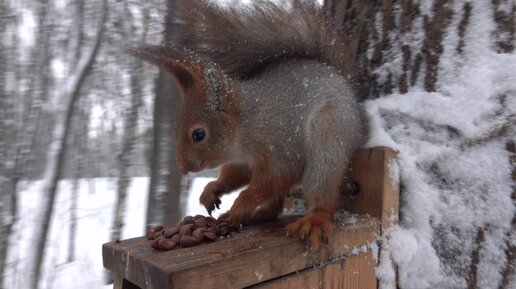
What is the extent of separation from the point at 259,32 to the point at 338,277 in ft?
2.13

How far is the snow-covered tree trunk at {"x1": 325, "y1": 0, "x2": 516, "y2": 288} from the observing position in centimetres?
96

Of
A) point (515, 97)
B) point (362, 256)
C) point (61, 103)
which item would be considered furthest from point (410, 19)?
point (61, 103)

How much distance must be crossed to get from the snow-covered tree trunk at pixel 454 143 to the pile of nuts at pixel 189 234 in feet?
1.36

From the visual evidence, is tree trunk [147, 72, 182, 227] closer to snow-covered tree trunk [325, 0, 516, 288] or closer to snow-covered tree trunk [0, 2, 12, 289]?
snow-covered tree trunk [0, 2, 12, 289]

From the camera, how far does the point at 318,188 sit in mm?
971

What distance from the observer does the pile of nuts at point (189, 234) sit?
793 millimetres

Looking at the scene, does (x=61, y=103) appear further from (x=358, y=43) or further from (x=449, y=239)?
(x=449, y=239)

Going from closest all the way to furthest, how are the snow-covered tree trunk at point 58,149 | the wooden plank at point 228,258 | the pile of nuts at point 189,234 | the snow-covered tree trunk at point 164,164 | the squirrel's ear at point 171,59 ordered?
the wooden plank at point 228,258, the pile of nuts at point 189,234, the squirrel's ear at point 171,59, the snow-covered tree trunk at point 164,164, the snow-covered tree trunk at point 58,149

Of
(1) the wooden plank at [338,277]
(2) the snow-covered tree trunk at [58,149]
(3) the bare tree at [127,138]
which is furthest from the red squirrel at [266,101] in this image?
(2) the snow-covered tree trunk at [58,149]

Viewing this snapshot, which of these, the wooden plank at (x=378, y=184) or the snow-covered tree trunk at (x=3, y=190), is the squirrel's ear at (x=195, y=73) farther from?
the snow-covered tree trunk at (x=3, y=190)

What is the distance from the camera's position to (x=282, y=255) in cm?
78

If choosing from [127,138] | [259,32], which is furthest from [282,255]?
[127,138]

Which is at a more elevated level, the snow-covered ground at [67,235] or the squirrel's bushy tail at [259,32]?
the squirrel's bushy tail at [259,32]

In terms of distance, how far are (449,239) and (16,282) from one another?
284 centimetres
